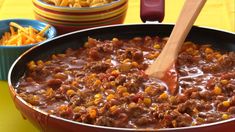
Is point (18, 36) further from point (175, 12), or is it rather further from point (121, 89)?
point (175, 12)

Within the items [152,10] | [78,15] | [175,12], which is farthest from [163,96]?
[175,12]

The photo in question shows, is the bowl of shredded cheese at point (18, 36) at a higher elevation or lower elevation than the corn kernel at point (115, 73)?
lower

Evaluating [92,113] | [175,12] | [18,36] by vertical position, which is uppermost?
[92,113]

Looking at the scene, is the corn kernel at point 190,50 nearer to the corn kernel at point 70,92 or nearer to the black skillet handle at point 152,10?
the black skillet handle at point 152,10

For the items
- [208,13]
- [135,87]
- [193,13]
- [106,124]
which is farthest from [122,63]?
[208,13]

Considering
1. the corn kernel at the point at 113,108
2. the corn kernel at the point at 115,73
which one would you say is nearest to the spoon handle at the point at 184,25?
the corn kernel at the point at 115,73

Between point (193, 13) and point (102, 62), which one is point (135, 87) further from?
point (193, 13)

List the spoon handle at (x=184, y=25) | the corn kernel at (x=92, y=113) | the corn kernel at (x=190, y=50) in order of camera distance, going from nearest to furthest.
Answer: the corn kernel at (x=92, y=113) < the spoon handle at (x=184, y=25) < the corn kernel at (x=190, y=50)

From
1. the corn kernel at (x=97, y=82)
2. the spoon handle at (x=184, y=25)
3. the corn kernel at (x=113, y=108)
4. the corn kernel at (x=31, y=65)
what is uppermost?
the spoon handle at (x=184, y=25)
